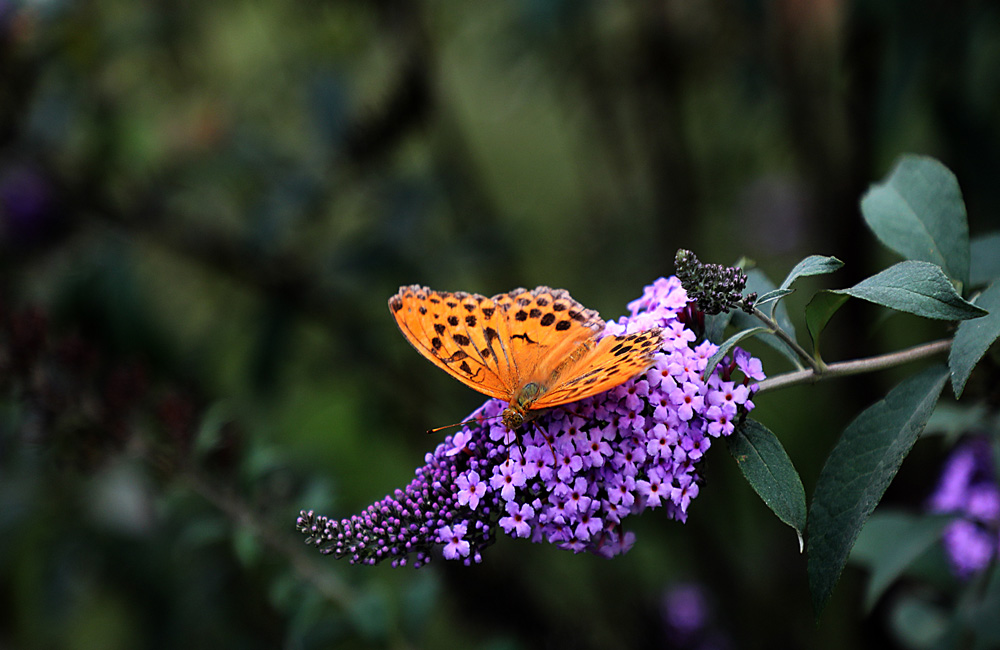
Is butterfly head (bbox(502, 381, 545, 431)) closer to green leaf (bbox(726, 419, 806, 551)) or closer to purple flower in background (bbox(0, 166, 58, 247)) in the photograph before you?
green leaf (bbox(726, 419, 806, 551))

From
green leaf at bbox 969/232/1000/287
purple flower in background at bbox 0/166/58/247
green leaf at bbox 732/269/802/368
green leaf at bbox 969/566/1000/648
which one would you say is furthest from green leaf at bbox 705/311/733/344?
purple flower in background at bbox 0/166/58/247

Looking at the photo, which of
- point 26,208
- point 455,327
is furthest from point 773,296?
point 26,208

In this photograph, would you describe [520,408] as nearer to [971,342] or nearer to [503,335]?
[503,335]

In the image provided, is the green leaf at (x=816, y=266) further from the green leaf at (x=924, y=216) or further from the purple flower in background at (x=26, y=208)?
the purple flower in background at (x=26, y=208)

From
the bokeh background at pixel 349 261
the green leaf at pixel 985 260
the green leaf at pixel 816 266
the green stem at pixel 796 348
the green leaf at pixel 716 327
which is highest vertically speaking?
the bokeh background at pixel 349 261

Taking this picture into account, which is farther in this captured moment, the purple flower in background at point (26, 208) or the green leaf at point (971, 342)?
the purple flower in background at point (26, 208)

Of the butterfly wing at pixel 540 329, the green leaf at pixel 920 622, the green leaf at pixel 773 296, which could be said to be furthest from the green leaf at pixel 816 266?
the green leaf at pixel 920 622
